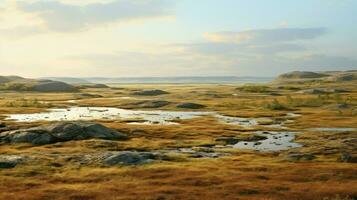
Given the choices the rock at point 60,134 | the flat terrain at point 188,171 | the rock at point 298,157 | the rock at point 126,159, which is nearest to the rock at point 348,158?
the flat terrain at point 188,171

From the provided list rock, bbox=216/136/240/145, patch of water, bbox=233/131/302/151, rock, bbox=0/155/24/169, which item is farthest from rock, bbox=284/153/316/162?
rock, bbox=0/155/24/169

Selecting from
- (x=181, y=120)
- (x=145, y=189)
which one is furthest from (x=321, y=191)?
(x=181, y=120)

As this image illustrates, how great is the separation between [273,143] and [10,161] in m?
46.8

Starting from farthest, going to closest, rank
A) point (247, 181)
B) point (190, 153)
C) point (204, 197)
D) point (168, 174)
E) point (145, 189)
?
point (190, 153)
point (168, 174)
point (247, 181)
point (145, 189)
point (204, 197)

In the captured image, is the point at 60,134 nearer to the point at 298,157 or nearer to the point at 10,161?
the point at 10,161

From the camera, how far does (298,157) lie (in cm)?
7275

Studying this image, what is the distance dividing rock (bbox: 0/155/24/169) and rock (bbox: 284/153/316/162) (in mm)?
38182

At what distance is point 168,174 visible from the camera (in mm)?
60875

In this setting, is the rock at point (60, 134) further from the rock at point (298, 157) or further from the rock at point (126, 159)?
the rock at point (298, 157)

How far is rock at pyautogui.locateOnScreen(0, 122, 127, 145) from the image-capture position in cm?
8938

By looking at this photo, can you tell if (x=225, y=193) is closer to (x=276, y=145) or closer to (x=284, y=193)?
(x=284, y=193)

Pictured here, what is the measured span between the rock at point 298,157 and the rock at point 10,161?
3818 centimetres

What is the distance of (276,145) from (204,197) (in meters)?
42.0

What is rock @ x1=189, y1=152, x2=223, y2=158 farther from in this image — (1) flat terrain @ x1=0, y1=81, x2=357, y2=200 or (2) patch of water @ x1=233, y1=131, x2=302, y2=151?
(2) patch of water @ x1=233, y1=131, x2=302, y2=151
